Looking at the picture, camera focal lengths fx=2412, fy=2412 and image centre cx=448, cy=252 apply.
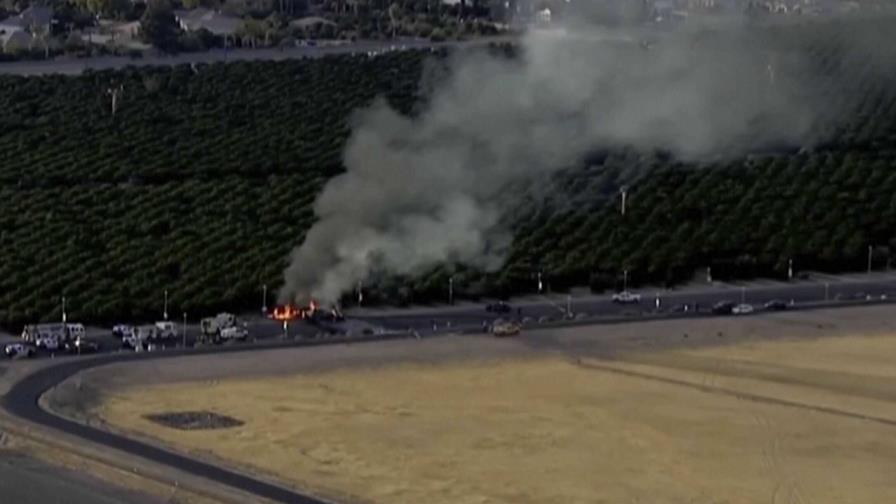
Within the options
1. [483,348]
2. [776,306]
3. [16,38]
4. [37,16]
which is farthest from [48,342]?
[37,16]

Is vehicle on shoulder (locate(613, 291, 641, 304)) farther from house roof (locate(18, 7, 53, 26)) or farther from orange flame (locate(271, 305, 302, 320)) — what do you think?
house roof (locate(18, 7, 53, 26))

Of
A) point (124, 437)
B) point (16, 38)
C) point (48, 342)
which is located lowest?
point (124, 437)

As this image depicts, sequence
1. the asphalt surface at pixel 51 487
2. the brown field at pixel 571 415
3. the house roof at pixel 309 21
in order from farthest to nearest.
Result: the house roof at pixel 309 21
the brown field at pixel 571 415
the asphalt surface at pixel 51 487

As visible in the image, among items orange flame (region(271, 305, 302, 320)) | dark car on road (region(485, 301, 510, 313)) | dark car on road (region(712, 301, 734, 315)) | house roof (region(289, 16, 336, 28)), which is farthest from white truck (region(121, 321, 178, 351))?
house roof (region(289, 16, 336, 28))

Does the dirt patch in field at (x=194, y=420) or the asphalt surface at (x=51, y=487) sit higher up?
the dirt patch in field at (x=194, y=420)

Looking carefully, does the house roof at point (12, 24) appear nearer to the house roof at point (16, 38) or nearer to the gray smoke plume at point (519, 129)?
the house roof at point (16, 38)

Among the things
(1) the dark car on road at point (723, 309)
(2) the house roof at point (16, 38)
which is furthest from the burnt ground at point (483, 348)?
(2) the house roof at point (16, 38)

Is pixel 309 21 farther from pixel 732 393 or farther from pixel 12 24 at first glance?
pixel 732 393
